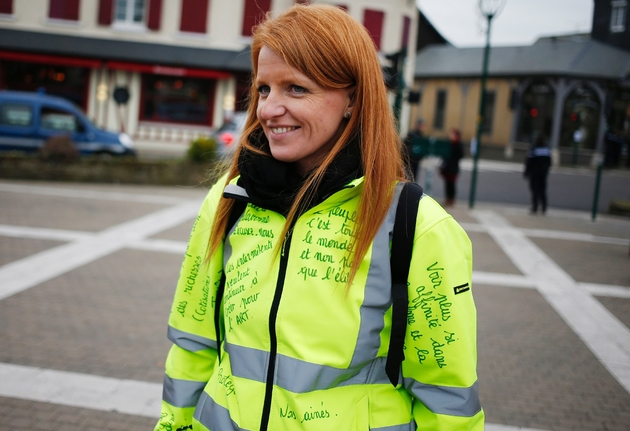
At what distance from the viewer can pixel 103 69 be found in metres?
25.8

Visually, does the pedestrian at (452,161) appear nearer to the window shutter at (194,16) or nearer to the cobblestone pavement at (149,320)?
the cobblestone pavement at (149,320)

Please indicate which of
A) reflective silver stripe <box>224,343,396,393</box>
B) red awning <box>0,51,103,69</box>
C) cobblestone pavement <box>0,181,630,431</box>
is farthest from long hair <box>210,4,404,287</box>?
red awning <box>0,51,103,69</box>

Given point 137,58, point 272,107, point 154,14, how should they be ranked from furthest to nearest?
point 154,14, point 137,58, point 272,107

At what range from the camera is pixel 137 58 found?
2533 centimetres

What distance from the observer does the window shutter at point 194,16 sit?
25844 mm

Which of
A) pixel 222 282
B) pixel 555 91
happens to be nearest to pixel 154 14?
pixel 555 91

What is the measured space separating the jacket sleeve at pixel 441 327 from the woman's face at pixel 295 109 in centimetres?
33

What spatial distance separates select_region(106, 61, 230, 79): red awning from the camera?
25406 millimetres

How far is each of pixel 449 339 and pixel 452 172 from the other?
42.2 ft

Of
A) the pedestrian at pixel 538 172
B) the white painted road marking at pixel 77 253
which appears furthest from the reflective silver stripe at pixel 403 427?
the pedestrian at pixel 538 172

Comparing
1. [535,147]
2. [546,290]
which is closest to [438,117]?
[535,147]

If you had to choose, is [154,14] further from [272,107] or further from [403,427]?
[403,427]

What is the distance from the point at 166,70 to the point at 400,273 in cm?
2543

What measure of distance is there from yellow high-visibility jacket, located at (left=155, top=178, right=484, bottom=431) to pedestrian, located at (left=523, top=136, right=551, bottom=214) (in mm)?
13157
